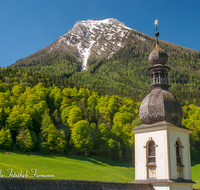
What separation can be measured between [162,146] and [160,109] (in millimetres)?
2894

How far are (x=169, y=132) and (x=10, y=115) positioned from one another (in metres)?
61.4

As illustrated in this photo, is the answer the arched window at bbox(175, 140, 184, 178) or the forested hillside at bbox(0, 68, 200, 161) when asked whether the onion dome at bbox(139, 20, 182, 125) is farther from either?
the forested hillside at bbox(0, 68, 200, 161)

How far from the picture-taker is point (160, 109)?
821 inches

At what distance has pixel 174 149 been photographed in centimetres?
2011

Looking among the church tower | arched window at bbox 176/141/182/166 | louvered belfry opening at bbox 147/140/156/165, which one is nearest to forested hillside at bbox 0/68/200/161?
the church tower

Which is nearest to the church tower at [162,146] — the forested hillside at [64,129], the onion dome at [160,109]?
the onion dome at [160,109]

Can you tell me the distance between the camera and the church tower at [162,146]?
19.2 meters

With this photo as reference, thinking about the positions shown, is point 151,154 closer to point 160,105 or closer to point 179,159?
point 179,159

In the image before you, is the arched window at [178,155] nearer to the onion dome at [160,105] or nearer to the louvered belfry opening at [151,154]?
the onion dome at [160,105]

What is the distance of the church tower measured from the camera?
757 inches

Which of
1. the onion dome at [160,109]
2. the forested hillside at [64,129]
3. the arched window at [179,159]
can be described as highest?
the forested hillside at [64,129]

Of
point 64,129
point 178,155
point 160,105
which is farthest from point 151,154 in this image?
point 64,129

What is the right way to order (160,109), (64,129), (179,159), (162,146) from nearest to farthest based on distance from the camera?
(162,146) → (179,159) → (160,109) → (64,129)

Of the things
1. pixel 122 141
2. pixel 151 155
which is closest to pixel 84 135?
pixel 122 141
